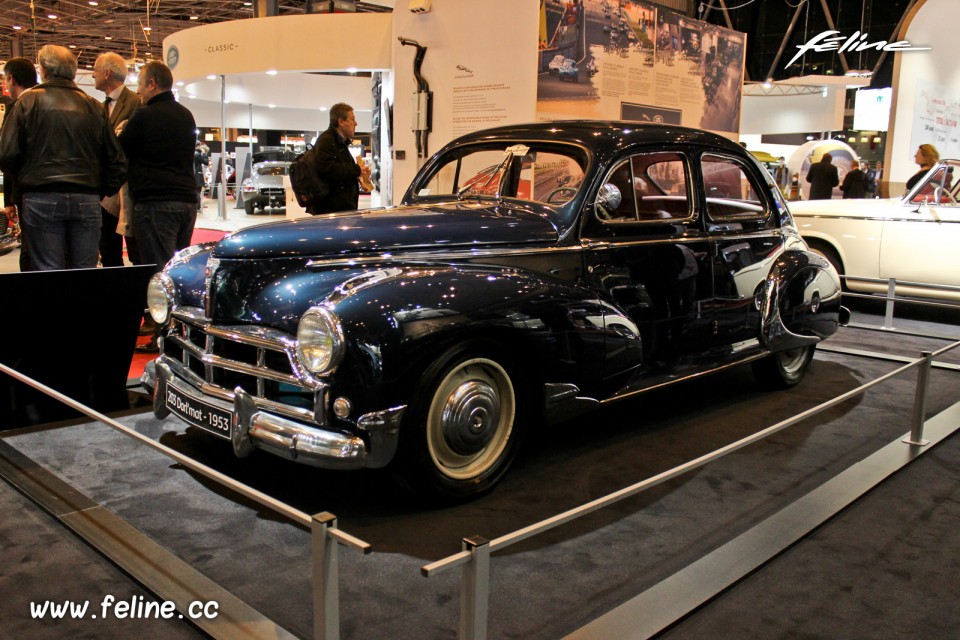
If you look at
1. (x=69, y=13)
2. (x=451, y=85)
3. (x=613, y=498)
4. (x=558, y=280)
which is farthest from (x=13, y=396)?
(x=69, y=13)

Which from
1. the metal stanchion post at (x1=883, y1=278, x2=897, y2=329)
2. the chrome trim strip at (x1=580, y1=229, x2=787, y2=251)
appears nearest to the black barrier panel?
the chrome trim strip at (x1=580, y1=229, x2=787, y2=251)

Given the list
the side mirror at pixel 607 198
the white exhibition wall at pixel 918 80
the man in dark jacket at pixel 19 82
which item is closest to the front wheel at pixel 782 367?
the side mirror at pixel 607 198

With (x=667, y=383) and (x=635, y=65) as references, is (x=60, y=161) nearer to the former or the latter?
(x=667, y=383)

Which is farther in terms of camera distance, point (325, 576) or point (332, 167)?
point (332, 167)

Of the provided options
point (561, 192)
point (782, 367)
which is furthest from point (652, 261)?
point (782, 367)

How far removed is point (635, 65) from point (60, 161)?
6.10 m

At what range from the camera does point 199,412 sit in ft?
10.3

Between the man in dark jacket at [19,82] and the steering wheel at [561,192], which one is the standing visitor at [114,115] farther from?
the steering wheel at [561,192]

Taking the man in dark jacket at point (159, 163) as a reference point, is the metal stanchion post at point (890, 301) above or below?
below

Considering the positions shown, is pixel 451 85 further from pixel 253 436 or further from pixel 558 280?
pixel 253 436

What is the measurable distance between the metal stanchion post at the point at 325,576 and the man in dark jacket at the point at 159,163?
12.0 feet

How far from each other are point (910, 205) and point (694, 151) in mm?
4525

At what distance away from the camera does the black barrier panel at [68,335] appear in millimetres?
3893

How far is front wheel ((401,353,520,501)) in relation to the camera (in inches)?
115
